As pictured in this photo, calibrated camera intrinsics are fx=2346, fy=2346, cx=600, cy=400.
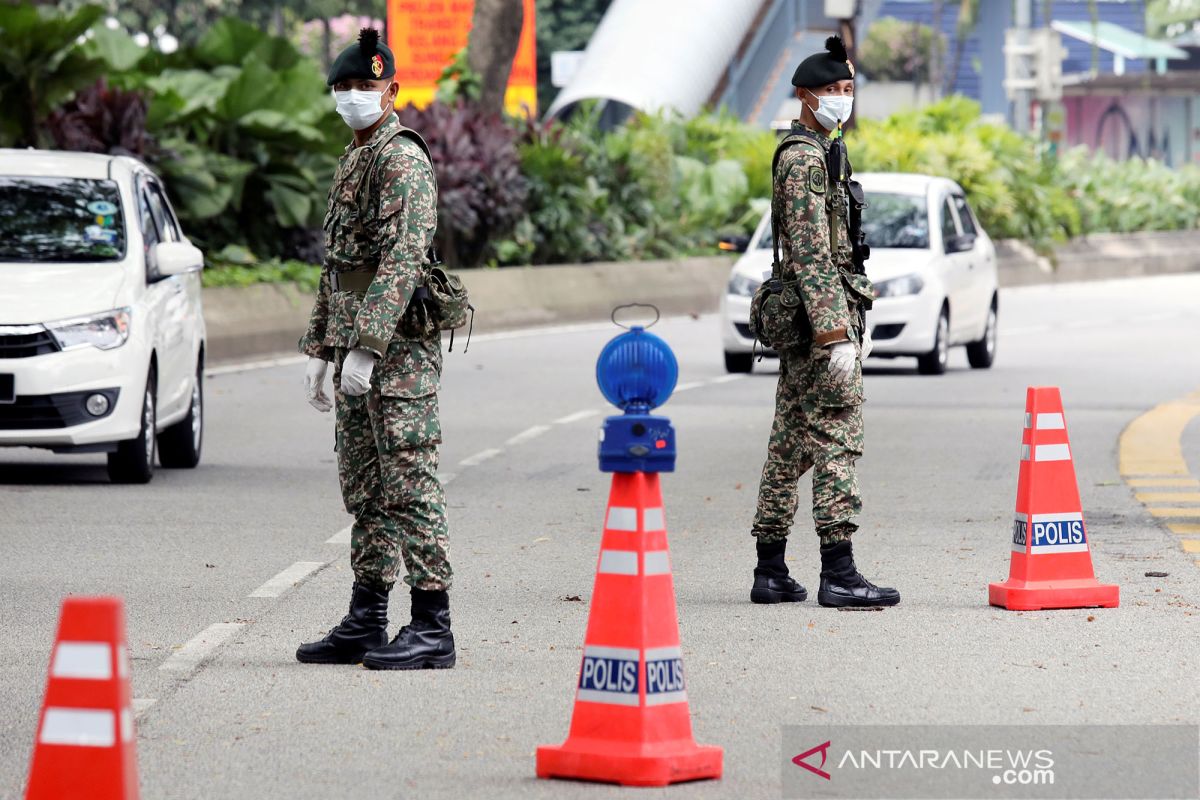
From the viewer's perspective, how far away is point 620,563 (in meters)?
5.67

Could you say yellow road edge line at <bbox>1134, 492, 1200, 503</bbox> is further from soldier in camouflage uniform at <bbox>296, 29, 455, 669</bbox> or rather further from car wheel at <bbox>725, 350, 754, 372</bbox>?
car wheel at <bbox>725, 350, 754, 372</bbox>

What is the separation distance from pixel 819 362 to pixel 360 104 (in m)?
2.07

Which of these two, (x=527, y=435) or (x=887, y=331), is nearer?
(x=527, y=435)

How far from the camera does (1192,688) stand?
22.4 feet

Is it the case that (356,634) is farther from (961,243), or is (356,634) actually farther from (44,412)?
(961,243)

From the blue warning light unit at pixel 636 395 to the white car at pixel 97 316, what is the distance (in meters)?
6.55

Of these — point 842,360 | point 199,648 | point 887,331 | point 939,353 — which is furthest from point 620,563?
point 939,353

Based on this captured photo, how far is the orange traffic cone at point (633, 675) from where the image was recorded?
5566 millimetres

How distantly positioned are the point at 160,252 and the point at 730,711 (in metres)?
6.55

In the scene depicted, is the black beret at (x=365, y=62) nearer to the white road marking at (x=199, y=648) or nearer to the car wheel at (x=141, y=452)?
the white road marking at (x=199, y=648)

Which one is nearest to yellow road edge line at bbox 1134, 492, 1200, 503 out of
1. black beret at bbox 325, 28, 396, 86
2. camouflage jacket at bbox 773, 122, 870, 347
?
camouflage jacket at bbox 773, 122, 870, 347

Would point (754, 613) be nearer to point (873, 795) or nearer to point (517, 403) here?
point (873, 795)

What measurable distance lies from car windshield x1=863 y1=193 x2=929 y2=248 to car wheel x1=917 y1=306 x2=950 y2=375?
699 mm

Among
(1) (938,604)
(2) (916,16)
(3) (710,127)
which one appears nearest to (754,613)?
(1) (938,604)
